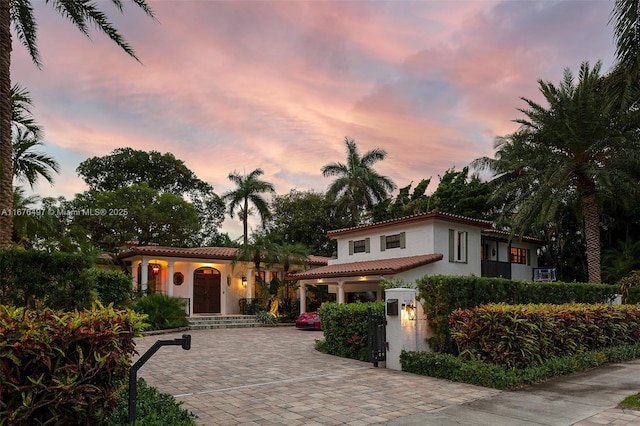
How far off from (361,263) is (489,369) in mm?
16097

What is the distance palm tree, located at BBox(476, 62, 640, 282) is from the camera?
21.4 m

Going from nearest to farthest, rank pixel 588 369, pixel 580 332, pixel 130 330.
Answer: pixel 130 330
pixel 588 369
pixel 580 332

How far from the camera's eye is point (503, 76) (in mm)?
15953

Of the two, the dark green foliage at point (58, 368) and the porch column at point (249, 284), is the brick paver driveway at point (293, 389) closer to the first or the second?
the dark green foliage at point (58, 368)

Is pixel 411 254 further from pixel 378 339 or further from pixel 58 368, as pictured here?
pixel 58 368

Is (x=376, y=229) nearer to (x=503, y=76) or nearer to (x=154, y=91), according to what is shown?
(x=503, y=76)

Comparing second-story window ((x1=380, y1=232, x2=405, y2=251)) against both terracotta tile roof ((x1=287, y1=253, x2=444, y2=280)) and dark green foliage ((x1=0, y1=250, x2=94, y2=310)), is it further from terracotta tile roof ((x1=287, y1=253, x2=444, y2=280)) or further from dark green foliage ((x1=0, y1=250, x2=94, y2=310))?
dark green foliage ((x1=0, y1=250, x2=94, y2=310))

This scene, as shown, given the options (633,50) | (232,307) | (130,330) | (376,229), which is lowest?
(232,307)

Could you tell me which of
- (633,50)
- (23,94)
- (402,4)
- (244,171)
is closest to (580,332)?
(633,50)

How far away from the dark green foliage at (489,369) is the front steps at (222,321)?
14339 mm

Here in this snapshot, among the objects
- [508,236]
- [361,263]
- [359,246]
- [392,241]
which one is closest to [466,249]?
[392,241]

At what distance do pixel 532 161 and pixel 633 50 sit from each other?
49.3ft

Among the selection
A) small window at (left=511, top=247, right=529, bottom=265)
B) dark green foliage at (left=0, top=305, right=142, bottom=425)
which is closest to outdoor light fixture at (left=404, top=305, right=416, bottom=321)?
dark green foliage at (left=0, top=305, right=142, bottom=425)

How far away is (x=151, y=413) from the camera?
5258 millimetres
